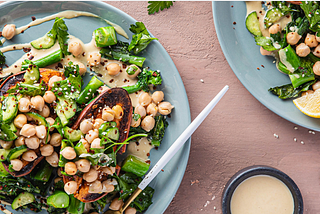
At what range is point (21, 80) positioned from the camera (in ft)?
7.59

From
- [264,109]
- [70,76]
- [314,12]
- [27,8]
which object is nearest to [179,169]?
[264,109]

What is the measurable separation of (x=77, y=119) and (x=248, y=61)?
6.45 ft

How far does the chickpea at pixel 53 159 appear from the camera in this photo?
2211mm

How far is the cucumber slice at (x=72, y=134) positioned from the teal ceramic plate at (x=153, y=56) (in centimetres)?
80

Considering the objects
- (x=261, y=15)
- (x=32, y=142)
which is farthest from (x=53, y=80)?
(x=261, y=15)

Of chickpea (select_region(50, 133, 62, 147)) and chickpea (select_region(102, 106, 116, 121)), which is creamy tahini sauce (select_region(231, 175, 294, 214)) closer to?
chickpea (select_region(102, 106, 116, 121))

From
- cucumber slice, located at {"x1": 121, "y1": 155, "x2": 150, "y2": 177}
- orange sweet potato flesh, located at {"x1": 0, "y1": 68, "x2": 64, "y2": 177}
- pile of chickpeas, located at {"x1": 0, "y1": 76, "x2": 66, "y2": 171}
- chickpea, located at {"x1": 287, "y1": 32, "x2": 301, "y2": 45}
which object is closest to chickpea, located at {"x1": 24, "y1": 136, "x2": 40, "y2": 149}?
pile of chickpeas, located at {"x1": 0, "y1": 76, "x2": 66, "y2": 171}

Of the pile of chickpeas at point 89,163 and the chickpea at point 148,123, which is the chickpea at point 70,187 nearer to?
the pile of chickpeas at point 89,163

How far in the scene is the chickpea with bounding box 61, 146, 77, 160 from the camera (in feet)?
6.68

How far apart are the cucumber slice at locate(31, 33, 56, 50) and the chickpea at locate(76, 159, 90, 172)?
4.18 ft

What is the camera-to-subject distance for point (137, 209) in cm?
249

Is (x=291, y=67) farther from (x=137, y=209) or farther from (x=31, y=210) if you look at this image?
(x=31, y=210)

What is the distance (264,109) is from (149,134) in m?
1.38

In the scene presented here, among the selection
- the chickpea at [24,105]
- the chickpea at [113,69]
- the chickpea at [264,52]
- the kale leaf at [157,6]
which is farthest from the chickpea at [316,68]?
the chickpea at [24,105]
